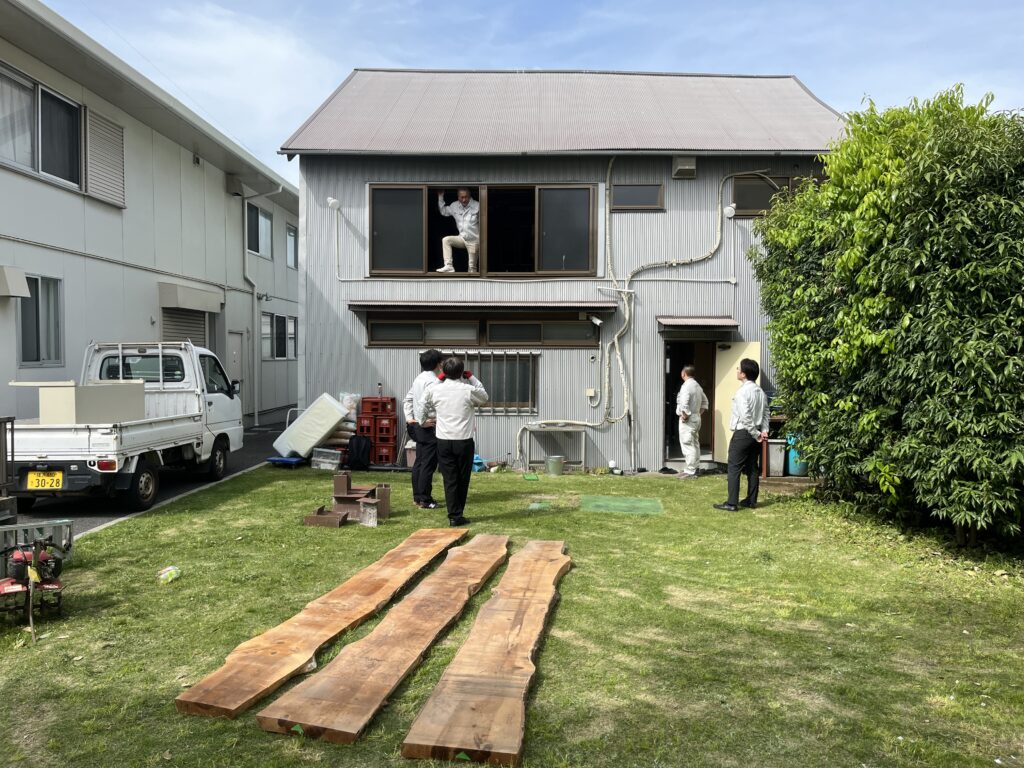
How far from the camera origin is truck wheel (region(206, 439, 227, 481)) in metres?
10.8

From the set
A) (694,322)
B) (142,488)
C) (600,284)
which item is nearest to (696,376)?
(694,322)

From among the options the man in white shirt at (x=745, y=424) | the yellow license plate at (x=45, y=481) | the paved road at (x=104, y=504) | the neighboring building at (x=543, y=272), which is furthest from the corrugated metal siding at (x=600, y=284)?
the yellow license plate at (x=45, y=481)

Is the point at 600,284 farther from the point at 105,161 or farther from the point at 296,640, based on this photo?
the point at 296,640

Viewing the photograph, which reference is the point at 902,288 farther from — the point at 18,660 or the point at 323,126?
the point at 323,126

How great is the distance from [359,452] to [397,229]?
367 centimetres

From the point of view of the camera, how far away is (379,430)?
12.2m

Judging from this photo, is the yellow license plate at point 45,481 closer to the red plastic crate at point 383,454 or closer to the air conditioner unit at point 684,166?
the red plastic crate at point 383,454

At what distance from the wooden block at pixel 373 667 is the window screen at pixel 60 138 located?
9.36 meters

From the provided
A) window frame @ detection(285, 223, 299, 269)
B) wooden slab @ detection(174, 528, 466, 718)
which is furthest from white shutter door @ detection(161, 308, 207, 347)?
wooden slab @ detection(174, 528, 466, 718)

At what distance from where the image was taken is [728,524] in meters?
8.34

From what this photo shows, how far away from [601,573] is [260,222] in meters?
16.4

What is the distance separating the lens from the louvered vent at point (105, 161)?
39.4 feet

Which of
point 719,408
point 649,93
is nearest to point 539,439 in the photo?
point 719,408

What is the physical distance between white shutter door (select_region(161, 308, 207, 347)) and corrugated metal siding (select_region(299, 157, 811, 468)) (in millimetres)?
4155
